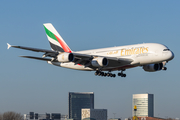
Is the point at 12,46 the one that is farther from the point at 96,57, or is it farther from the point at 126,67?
the point at 126,67

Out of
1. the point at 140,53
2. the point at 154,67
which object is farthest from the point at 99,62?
the point at 154,67

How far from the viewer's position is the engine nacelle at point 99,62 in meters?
64.1

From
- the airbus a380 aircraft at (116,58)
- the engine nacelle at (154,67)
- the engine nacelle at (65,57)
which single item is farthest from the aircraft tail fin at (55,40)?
the engine nacelle at (154,67)

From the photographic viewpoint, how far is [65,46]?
76312 millimetres

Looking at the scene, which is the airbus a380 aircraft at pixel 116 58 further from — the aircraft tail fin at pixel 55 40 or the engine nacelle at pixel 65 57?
the aircraft tail fin at pixel 55 40

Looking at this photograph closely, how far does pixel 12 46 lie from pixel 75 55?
486 inches

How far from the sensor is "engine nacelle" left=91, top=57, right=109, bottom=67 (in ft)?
210

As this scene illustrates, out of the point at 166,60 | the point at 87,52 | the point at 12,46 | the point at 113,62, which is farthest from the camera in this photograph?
the point at 87,52

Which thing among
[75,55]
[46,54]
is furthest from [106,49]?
[46,54]

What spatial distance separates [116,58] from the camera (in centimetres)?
6450

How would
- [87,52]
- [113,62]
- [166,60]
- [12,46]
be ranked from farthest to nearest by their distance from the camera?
1. [87,52]
2. [113,62]
3. [166,60]
4. [12,46]

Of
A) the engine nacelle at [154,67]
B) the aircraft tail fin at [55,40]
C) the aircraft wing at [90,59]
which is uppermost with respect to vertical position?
the aircraft tail fin at [55,40]

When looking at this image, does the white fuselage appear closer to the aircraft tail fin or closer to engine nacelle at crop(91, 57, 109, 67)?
engine nacelle at crop(91, 57, 109, 67)

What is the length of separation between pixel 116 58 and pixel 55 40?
61.9 ft
